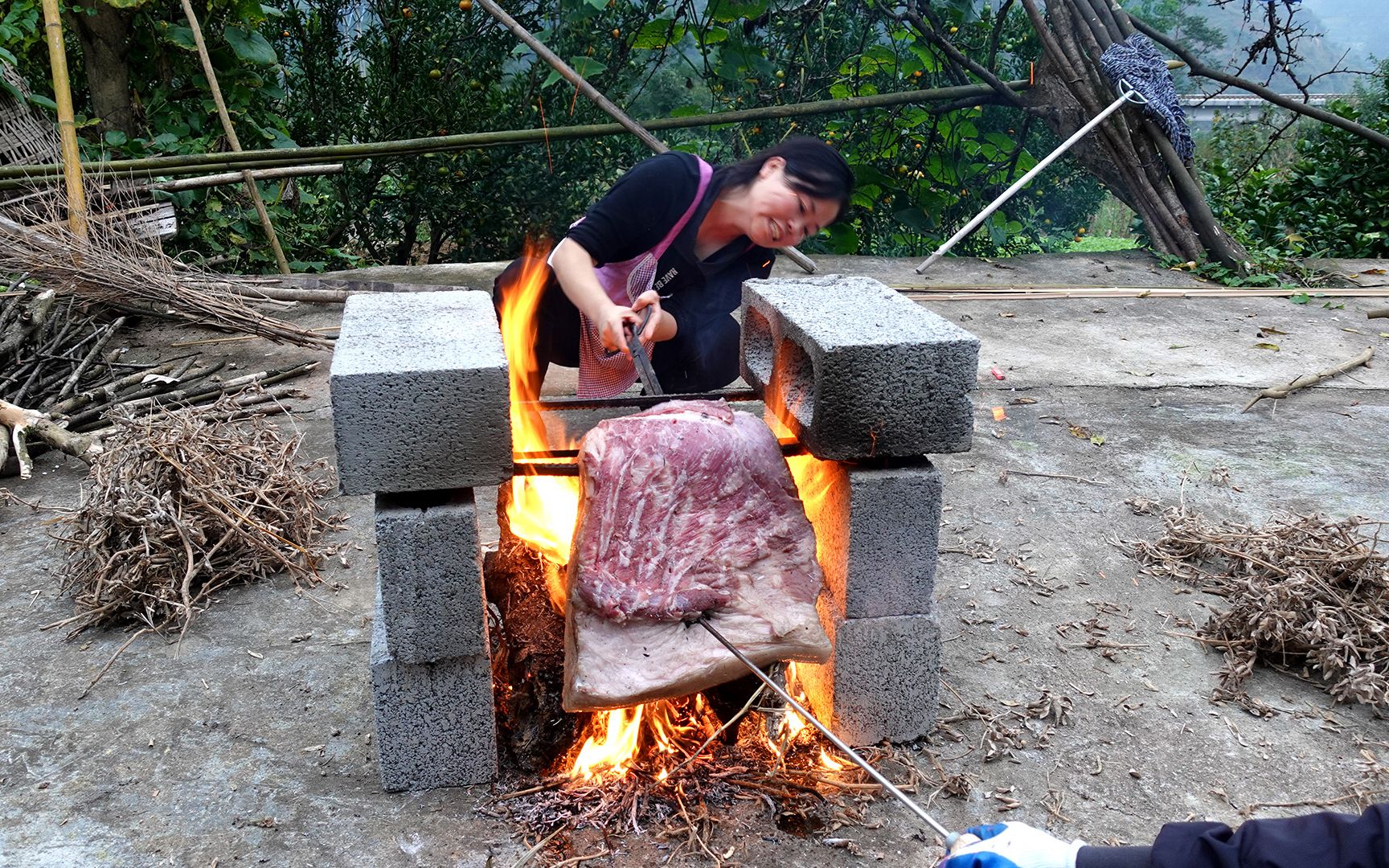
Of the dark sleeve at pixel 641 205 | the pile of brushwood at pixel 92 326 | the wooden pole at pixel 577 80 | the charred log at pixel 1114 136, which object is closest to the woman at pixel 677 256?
the dark sleeve at pixel 641 205

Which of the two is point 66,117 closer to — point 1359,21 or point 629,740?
point 629,740

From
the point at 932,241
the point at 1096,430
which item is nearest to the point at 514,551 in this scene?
the point at 1096,430

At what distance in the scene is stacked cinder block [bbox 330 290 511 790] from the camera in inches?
84.2

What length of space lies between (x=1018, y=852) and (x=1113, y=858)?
16cm

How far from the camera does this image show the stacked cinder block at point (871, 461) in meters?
2.32

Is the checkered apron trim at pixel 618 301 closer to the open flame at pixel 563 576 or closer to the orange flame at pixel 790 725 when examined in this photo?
the open flame at pixel 563 576

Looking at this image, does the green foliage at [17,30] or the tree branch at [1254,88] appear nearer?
the green foliage at [17,30]

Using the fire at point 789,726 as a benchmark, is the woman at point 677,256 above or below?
above

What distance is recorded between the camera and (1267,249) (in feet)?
28.5

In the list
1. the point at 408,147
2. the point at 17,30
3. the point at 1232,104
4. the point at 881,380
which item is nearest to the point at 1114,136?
the point at 408,147

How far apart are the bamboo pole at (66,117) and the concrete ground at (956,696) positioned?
194cm

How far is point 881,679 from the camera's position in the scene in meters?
2.70

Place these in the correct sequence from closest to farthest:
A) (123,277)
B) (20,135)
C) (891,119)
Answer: (123,277), (20,135), (891,119)

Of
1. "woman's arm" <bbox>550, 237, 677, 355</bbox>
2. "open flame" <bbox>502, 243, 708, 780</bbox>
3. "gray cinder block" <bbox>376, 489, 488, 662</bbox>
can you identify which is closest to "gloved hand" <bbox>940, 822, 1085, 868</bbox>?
"open flame" <bbox>502, 243, 708, 780</bbox>
